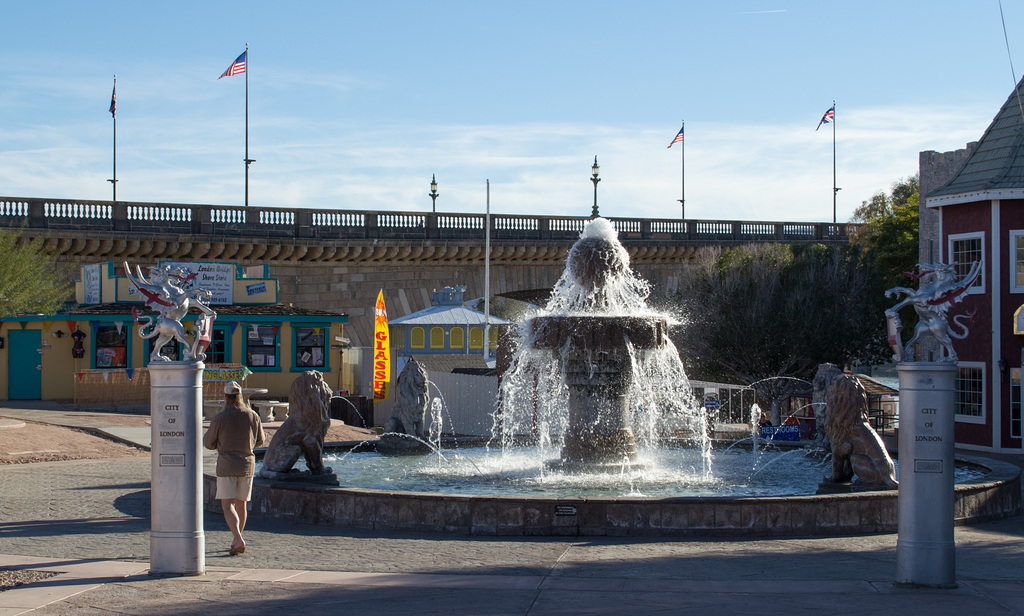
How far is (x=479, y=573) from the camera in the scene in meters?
8.41

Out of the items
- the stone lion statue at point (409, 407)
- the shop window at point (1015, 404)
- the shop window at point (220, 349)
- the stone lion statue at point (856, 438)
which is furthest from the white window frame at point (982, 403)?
the shop window at point (220, 349)

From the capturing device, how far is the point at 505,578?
8.16m

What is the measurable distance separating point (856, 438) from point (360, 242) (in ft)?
96.5

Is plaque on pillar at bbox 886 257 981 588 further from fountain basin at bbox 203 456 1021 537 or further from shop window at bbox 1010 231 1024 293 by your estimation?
shop window at bbox 1010 231 1024 293

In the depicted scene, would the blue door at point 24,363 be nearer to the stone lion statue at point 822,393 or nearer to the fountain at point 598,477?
the fountain at point 598,477

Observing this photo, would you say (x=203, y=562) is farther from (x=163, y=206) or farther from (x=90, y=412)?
(x=163, y=206)

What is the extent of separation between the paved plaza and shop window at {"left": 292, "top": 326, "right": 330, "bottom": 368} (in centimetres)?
2039

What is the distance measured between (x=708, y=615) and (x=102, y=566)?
16.0 feet

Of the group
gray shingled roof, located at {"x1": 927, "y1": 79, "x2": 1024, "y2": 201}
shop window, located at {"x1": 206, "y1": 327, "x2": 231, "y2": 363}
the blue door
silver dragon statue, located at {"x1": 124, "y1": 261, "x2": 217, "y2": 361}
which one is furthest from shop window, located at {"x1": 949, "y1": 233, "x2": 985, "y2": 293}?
the blue door

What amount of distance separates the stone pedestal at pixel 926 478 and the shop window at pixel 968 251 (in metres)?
16.1

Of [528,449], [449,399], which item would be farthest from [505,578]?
[449,399]

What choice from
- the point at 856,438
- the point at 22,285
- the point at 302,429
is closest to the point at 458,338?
the point at 22,285

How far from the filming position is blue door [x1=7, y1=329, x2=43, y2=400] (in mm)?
29219

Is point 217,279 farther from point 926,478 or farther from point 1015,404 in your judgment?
point 926,478
